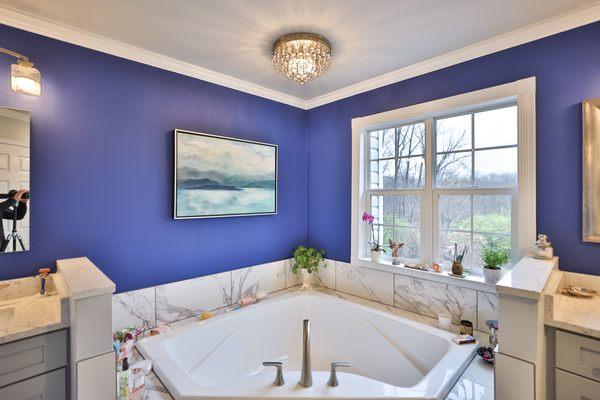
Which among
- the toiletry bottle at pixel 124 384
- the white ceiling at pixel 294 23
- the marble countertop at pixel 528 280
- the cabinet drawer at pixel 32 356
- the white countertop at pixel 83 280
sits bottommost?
the toiletry bottle at pixel 124 384

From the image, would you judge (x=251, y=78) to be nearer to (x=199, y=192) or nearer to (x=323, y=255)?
(x=199, y=192)

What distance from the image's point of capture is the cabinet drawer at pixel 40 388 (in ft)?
3.98

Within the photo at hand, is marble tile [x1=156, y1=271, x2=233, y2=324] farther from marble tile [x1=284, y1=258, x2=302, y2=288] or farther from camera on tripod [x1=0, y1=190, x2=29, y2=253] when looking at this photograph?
camera on tripod [x1=0, y1=190, x2=29, y2=253]

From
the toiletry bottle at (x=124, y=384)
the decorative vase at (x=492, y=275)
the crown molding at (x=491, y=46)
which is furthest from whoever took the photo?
the decorative vase at (x=492, y=275)

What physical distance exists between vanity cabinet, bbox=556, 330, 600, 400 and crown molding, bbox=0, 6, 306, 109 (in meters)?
2.61

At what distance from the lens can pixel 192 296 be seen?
7.38ft

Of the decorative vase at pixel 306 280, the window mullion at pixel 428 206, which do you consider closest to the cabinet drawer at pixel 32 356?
the decorative vase at pixel 306 280

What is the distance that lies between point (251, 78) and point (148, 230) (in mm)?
1476

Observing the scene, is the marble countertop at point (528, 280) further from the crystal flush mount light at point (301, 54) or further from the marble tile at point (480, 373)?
the crystal flush mount light at point (301, 54)

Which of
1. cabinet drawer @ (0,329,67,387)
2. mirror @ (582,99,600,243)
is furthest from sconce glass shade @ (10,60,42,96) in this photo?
mirror @ (582,99,600,243)

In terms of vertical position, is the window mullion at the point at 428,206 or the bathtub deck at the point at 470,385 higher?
the window mullion at the point at 428,206

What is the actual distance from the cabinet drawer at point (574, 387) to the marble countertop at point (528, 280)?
15.5 inches

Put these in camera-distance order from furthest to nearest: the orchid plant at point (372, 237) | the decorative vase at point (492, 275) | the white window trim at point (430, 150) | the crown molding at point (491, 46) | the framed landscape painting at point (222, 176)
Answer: the orchid plant at point (372, 237), the framed landscape painting at point (222, 176), the decorative vase at point (492, 275), the white window trim at point (430, 150), the crown molding at point (491, 46)

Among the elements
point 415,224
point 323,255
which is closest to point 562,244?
point 415,224
